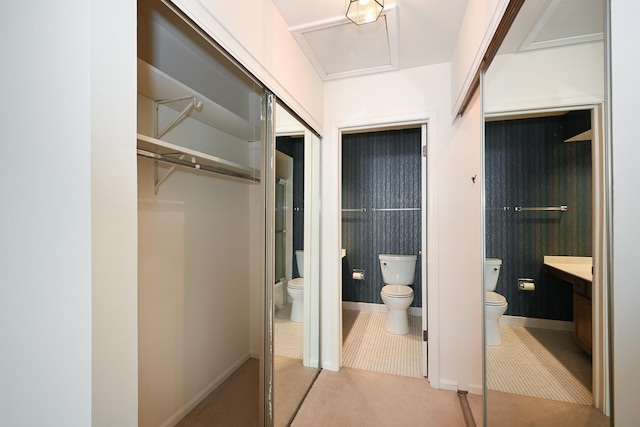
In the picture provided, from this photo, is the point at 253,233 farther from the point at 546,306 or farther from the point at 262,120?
the point at 546,306

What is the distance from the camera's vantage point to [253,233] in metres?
1.42

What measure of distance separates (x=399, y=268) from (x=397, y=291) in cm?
40

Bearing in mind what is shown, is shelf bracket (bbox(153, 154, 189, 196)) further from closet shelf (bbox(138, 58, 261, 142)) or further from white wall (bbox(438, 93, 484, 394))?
white wall (bbox(438, 93, 484, 394))

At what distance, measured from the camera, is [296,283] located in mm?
1934

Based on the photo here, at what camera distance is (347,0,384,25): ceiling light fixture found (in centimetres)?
139

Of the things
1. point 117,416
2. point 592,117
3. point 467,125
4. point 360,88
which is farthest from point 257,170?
point 467,125

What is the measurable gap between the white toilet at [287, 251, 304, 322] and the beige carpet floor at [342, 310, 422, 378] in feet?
2.90

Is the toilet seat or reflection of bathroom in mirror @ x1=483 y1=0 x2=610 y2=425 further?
the toilet seat

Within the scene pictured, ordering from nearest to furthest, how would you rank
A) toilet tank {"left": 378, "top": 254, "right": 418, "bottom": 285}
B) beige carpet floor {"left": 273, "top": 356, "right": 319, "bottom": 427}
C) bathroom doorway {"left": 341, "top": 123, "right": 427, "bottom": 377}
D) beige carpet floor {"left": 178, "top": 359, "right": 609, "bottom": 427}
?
beige carpet floor {"left": 178, "top": 359, "right": 609, "bottom": 427}, beige carpet floor {"left": 273, "top": 356, "right": 319, "bottom": 427}, toilet tank {"left": 378, "top": 254, "right": 418, "bottom": 285}, bathroom doorway {"left": 341, "top": 123, "right": 427, "bottom": 377}

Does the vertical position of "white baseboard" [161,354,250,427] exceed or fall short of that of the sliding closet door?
it falls short

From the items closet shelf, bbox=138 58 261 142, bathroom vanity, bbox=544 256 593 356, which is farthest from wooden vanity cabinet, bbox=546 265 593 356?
closet shelf, bbox=138 58 261 142

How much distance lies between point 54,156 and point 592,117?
4.03 feet

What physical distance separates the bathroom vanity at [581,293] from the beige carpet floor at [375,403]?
4.95 feet

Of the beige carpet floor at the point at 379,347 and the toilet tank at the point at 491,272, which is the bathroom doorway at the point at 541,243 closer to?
the toilet tank at the point at 491,272
